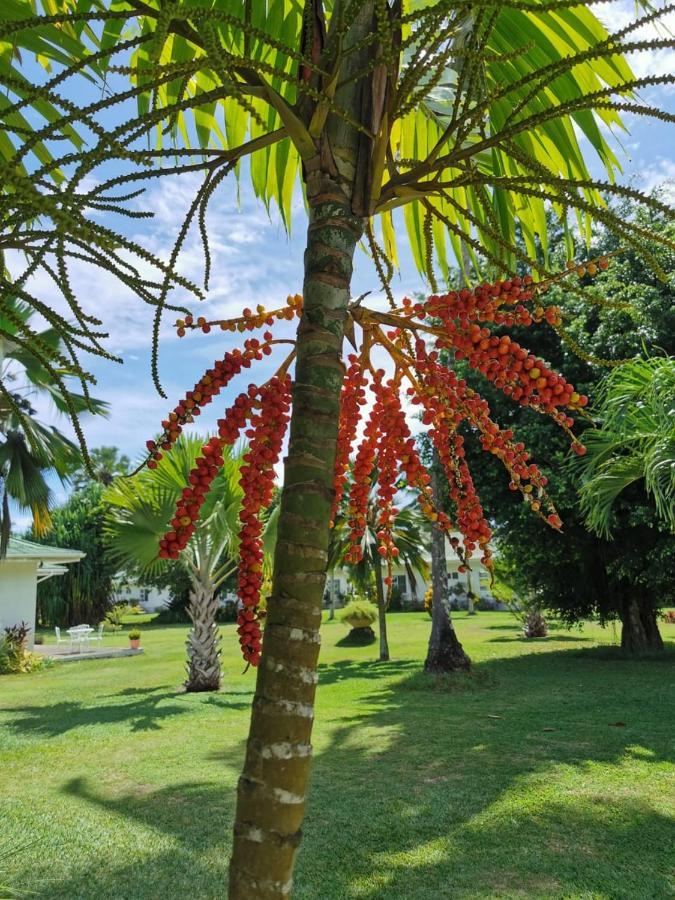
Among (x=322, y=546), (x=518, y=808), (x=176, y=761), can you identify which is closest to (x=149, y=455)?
(x=322, y=546)

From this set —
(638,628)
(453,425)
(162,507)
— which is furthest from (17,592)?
(453,425)

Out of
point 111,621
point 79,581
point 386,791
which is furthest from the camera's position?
point 111,621

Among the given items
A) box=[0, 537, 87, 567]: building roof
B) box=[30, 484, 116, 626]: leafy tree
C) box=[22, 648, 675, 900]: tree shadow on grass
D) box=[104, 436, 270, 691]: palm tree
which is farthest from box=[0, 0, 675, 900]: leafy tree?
box=[30, 484, 116, 626]: leafy tree

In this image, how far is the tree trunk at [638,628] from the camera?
15.8m

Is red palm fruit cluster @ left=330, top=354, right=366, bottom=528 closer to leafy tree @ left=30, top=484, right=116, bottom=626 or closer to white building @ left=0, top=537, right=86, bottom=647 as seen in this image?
white building @ left=0, top=537, right=86, bottom=647

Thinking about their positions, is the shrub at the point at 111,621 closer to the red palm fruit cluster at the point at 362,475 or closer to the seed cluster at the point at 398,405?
the red palm fruit cluster at the point at 362,475

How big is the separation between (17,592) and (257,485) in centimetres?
2202

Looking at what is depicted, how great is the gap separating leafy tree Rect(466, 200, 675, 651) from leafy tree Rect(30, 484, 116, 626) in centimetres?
2378

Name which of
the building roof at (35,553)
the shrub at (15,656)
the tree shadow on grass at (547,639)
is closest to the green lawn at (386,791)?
the shrub at (15,656)

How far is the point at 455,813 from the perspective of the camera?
6055mm

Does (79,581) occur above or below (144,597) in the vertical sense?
above

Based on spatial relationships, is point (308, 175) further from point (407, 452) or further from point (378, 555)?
point (378, 555)

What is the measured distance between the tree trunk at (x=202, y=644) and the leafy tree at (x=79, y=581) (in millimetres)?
21153

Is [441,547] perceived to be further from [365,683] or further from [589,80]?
[589,80]
